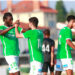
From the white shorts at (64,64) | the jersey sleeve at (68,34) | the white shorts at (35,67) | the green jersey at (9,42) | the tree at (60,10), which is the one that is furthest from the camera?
the tree at (60,10)

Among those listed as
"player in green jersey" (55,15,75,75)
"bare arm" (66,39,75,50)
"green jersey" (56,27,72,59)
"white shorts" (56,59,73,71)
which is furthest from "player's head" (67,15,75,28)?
"white shorts" (56,59,73,71)

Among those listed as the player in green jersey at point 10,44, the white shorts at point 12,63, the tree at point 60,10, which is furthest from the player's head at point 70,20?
the tree at point 60,10

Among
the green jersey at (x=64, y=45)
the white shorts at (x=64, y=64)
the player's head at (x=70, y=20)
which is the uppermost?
the player's head at (x=70, y=20)

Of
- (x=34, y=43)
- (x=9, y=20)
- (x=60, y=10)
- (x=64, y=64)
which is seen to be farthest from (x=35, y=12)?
(x=34, y=43)

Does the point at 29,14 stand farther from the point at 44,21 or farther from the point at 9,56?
the point at 9,56

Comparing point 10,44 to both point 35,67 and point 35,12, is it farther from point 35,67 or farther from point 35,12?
point 35,12

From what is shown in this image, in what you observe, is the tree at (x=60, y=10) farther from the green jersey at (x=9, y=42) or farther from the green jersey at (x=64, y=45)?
the green jersey at (x=9, y=42)

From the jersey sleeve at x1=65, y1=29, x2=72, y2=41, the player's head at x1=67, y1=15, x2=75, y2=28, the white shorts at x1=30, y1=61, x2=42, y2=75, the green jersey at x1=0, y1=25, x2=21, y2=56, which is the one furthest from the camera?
the player's head at x1=67, y1=15, x2=75, y2=28

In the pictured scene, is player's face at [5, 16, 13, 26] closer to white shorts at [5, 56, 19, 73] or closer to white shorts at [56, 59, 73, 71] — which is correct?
white shorts at [5, 56, 19, 73]

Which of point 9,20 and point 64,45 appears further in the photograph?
point 64,45

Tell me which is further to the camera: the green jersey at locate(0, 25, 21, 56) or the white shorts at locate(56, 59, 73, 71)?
the white shorts at locate(56, 59, 73, 71)

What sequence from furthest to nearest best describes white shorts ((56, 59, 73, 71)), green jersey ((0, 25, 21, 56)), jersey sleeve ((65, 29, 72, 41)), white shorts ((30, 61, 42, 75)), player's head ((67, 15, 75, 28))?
1. player's head ((67, 15, 75, 28))
2. white shorts ((56, 59, 73, 71))
3. jersey sleeve ((65, 29, 72, 41))
4. green jersey ((0, 25, 21, 56))
5. white shorts ((30, 61, 42, 75))

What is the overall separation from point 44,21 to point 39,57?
99396 millimetres

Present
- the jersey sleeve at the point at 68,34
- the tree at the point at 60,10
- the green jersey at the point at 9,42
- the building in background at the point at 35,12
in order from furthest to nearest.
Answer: the tree at the point at 60,10 < the building in background at the point at 35,12 < the jersey sleeve at the point at 68,34 < the green jersey at the point at 9,42
